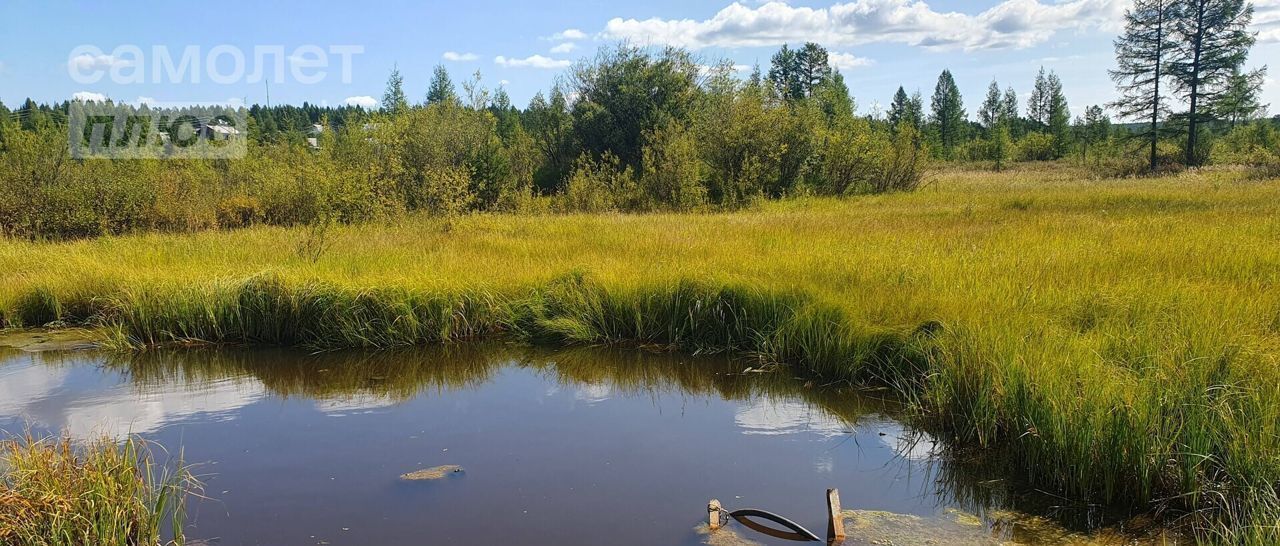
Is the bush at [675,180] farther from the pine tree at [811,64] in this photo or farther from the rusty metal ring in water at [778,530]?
the pine tree at [811,64]

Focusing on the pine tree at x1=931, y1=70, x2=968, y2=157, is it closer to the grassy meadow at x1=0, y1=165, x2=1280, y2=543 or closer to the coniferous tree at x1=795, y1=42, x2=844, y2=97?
the coniferous tree at x1=795, y1=42, x2=844, y2=97

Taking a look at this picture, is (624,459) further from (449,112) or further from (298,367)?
(449,112)

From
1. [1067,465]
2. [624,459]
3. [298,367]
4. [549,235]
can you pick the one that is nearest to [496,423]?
[624,459]

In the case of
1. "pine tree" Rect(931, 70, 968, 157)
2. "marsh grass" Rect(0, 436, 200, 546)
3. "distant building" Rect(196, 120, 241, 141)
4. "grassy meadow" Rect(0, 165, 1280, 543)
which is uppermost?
"pine tree" Rect(931, 70, 968, 157)

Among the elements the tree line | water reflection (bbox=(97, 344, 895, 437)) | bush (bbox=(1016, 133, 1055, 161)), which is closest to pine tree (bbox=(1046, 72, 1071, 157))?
bush (bbox=(1016, 133, 1055, 161))

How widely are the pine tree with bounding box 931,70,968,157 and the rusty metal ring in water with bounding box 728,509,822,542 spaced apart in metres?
67.3

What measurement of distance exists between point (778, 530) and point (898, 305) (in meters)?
3.58

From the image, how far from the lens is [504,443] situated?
6.00 m

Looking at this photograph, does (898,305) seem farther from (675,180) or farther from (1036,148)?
(1036,148)

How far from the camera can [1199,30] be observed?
38.2 metres

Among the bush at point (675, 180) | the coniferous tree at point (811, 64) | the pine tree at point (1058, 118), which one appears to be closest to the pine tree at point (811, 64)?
the coniferous tree at point (811, 64)

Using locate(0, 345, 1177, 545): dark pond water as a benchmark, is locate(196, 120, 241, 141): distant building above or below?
above

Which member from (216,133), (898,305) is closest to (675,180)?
(898,305)

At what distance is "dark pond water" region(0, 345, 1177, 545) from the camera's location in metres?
4.59
